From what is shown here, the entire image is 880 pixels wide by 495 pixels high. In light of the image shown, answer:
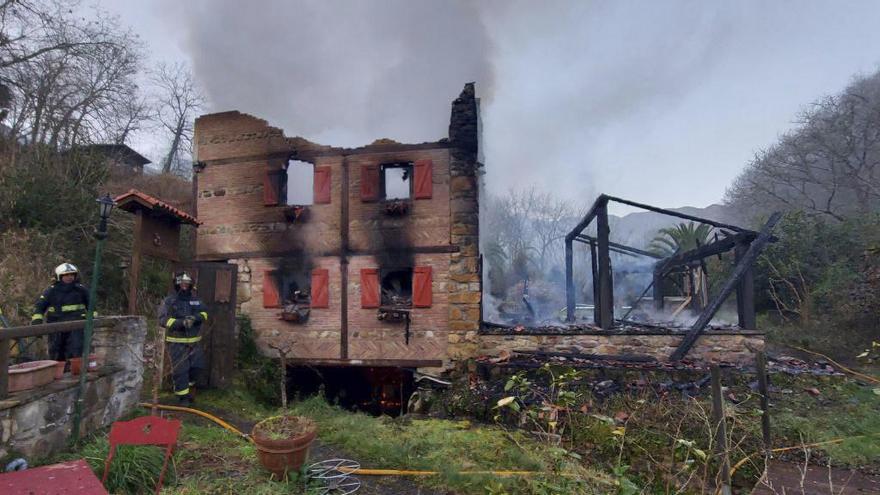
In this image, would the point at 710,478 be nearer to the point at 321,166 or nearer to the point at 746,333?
the point at 746,333

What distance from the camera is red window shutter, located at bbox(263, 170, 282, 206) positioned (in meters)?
10.7

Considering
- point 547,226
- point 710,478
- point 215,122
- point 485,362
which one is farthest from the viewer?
point 547,226

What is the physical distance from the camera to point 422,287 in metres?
9.98

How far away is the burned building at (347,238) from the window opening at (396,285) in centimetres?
7

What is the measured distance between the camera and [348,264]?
1041 cm

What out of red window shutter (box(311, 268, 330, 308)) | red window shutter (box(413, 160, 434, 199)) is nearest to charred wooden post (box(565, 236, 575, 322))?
red window shutter (box(413, 160, 434, 199))

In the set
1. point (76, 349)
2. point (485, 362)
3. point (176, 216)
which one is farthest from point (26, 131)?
point (485, 362)

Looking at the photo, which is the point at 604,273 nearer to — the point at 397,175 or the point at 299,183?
the point at 397,175

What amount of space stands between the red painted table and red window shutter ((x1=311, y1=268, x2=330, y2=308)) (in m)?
6.92

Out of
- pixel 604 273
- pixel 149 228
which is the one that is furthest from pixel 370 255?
pixel 604 273

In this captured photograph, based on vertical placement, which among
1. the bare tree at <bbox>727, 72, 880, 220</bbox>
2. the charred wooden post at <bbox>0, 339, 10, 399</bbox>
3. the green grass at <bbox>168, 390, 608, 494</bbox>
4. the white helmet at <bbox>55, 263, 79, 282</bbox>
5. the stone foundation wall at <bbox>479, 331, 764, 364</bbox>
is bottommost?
the green grass at <bbox>168, 390, 608, 494</bbox>

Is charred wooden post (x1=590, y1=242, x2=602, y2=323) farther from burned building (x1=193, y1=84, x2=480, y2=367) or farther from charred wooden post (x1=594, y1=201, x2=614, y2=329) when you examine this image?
burned building (x1=193, y1=84, x2=480, y2=367)

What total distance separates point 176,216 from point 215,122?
12.4 ft

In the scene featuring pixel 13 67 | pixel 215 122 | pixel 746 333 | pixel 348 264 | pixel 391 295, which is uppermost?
pixel 13 67
